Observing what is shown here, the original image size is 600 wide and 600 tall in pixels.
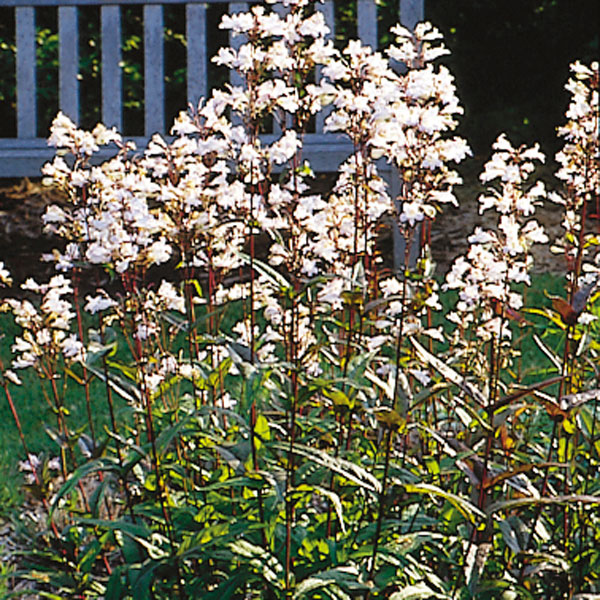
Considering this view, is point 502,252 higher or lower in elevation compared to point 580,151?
lower

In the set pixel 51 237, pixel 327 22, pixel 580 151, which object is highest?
pixel 327 22

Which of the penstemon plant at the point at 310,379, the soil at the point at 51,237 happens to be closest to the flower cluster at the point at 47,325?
the penstemon plant at the point at 310,379

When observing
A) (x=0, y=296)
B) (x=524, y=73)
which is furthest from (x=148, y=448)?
(x=524, y=73)

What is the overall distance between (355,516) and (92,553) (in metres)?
0.63

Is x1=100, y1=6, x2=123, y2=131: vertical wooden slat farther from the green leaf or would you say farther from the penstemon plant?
the green leaf

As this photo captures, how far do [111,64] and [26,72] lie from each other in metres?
0.51

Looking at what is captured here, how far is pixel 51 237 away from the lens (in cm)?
721

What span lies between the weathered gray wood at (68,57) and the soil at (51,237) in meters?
1.37

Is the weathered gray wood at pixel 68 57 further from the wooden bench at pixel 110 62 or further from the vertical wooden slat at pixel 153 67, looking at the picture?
the vertical wooden slat at pixel 153 67

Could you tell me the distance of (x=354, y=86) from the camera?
82.9 inches

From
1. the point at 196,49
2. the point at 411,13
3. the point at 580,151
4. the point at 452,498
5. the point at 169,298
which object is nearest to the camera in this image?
the point at 452,498

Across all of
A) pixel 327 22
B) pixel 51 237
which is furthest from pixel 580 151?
pixel 51 237

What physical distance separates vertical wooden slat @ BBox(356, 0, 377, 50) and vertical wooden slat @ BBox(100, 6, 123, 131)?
1.39m

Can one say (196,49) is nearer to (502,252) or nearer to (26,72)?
(26,72)
